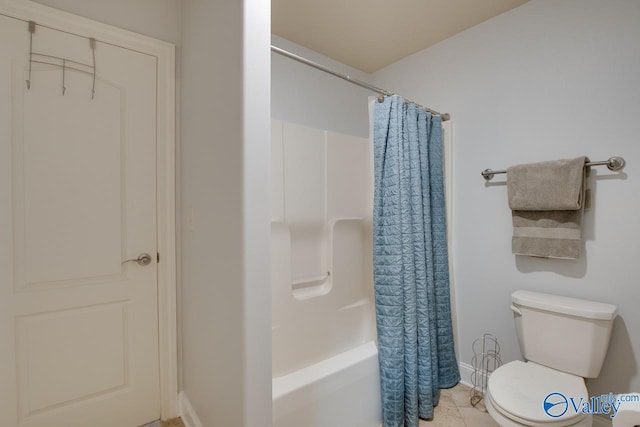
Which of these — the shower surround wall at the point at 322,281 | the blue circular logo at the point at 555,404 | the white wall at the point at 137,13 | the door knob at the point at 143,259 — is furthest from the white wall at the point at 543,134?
the door knob at the point at 143,259

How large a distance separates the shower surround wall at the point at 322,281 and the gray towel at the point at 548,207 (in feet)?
2.85

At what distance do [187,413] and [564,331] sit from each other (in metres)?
2.03

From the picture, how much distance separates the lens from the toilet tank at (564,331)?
1.39 metres

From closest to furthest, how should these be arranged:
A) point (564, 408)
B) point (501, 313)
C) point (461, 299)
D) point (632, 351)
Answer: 1. point (564, 408)
2. point (632, 351)
3. point (501, 313)
4. point (461, 299)

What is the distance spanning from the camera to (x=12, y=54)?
1265 millimetres

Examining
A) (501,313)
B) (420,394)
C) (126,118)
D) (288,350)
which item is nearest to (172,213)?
(126,118)

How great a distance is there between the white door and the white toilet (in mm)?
1781

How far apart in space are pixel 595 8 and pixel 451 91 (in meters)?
0.78

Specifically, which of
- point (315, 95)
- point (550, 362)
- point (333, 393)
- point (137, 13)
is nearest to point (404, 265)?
point (333, 393)

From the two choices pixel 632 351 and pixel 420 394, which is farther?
pixel 420 394

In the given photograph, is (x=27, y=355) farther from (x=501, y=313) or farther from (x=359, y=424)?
(x=501, y=313)

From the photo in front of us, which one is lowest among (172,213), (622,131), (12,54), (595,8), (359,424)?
(359,424)

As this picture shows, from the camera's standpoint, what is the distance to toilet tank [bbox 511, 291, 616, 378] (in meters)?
1.39

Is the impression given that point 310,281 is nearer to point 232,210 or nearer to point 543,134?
point 232,210
